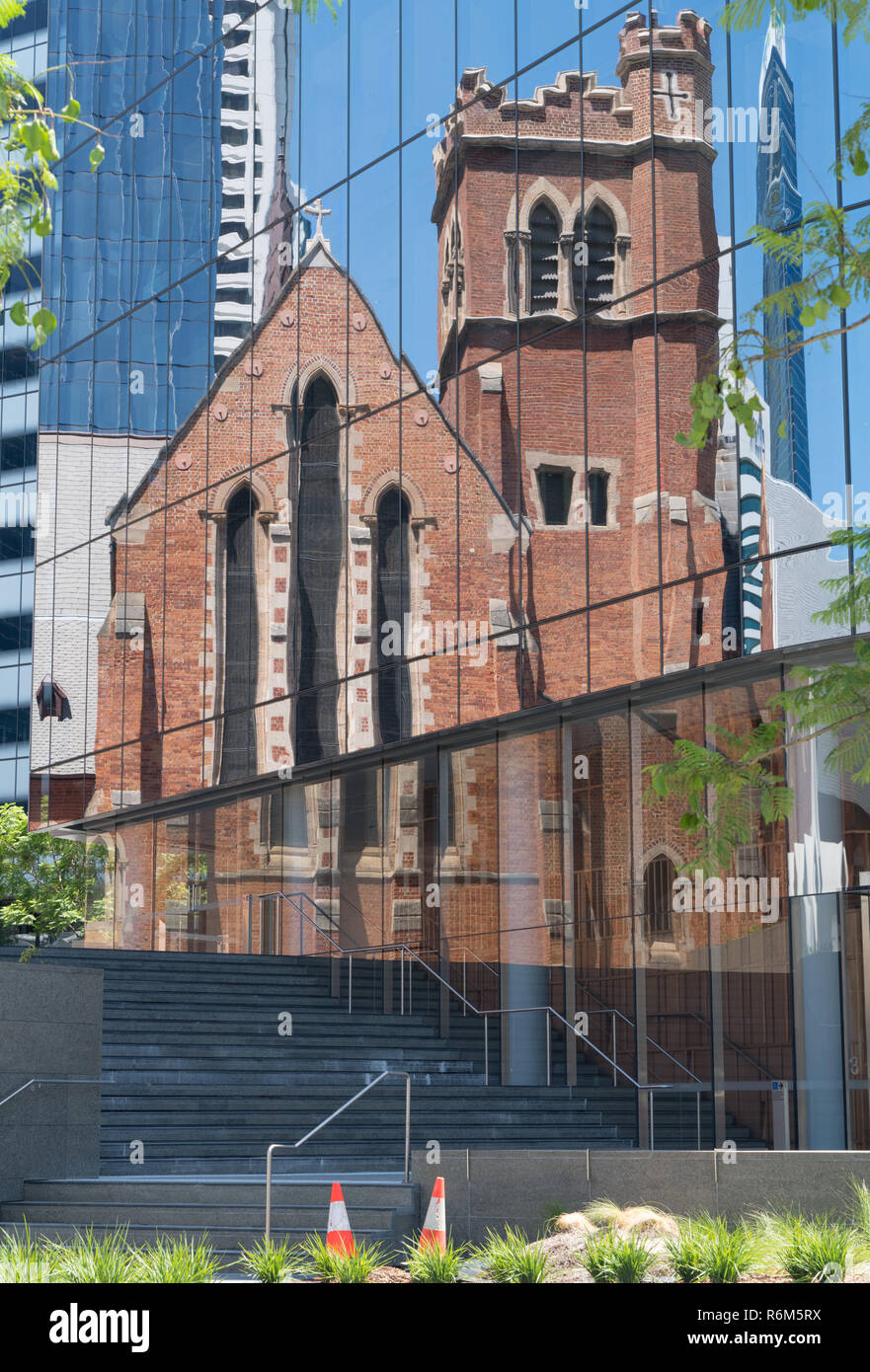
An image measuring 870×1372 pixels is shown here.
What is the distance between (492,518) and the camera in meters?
25.0

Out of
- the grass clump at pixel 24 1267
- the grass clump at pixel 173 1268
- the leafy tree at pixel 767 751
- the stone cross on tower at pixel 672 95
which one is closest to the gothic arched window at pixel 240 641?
the stone cross on tower at pixel 672 95

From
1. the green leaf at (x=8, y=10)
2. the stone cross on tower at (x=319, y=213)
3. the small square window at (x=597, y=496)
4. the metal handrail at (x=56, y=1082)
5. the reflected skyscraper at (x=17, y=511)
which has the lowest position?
the metal handrail at (x=56, y=1082)

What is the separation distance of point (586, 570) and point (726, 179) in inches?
206

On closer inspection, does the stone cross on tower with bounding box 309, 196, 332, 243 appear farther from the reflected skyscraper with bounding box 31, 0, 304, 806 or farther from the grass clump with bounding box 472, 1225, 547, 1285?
the grass clump with bounding box 472, 1225, 547, 1285

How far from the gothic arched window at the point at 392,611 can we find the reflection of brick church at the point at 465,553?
52 mm

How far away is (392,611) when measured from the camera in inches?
1074

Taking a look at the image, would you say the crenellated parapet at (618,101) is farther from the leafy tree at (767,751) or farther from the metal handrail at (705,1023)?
the leafy tree at (767,751)

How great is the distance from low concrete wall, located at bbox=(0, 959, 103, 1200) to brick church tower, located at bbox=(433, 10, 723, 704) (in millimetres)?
8331

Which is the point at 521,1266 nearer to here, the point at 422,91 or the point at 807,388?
the point at 807,388

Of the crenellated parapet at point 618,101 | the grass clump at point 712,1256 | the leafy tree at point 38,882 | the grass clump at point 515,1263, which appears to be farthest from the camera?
the leafy tree at point 38,882

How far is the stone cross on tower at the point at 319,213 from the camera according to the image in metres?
29.4

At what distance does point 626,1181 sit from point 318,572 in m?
17.1

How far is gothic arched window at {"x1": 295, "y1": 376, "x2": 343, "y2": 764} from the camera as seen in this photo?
28.7m

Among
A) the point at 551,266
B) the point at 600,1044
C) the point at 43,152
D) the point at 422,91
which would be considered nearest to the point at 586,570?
the point at 551,266
